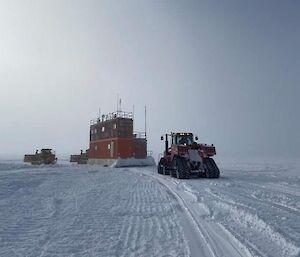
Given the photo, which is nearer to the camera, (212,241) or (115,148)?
(212,241)

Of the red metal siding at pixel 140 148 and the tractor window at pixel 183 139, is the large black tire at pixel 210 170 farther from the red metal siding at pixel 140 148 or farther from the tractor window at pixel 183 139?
the red metal siding at pixel 140 148

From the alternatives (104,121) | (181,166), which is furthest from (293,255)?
(104,121)

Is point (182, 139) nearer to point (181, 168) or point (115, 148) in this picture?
point (181, 168)

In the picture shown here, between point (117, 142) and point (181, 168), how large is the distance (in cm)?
2166

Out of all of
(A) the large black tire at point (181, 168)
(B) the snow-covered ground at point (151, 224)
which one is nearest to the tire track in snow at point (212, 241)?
(B) the snow-covered ground at point (151, 224)

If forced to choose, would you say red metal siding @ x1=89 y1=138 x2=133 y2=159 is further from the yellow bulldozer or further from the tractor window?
the tractor window

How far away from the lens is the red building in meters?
42.9

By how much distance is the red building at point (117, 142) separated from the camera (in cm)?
4288

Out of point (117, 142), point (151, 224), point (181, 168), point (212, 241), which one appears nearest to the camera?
point (212, 241)

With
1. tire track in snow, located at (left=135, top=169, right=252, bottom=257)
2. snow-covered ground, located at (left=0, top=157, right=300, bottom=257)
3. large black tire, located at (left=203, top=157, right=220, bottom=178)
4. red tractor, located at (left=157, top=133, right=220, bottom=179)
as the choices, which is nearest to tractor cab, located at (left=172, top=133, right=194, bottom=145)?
red tractor, located at (left=157, top=133, right=220, bottom=179)

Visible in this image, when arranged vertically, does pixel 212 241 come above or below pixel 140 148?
below

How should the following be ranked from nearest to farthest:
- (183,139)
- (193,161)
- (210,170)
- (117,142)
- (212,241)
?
(212,241) → (210,170) → (193,161) → (183,139) → (117,142)

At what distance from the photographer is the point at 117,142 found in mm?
43000

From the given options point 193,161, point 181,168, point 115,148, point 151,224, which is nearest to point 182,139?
point 193,161
